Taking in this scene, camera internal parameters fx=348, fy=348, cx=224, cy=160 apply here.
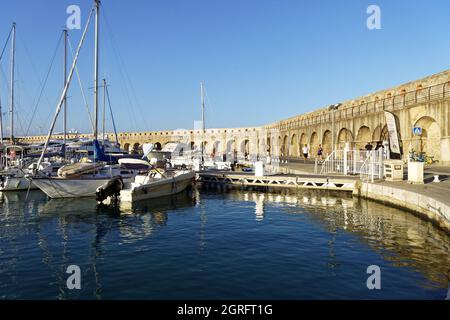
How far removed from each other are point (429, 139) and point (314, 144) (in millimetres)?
24208

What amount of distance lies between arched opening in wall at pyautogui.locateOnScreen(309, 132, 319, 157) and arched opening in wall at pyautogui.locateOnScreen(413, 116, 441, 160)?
22161 millimetres

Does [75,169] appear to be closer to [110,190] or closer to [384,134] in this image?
[110,190]

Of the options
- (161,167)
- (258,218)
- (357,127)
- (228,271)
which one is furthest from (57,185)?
(357,127)

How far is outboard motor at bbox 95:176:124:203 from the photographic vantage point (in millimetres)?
20438

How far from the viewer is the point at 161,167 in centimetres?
2805

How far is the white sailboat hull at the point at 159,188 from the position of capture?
21542 mm

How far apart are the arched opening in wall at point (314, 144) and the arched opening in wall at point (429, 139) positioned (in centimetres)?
2216

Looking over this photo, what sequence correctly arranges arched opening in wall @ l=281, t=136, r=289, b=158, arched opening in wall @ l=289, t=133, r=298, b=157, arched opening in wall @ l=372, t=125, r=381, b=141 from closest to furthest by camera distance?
arched opening in wall @ l=372, t=125, r=381, b=141
arched opening in wall @ l=289, t=133, r=298, b=157
arched opening in wall @ l=281, t=136, r=289, b=158

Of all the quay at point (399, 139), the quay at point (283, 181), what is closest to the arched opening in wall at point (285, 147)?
the quay at point (399, 139)

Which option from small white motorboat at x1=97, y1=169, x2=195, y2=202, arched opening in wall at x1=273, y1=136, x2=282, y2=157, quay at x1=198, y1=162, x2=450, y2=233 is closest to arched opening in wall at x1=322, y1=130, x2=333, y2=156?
quay at x1=198, y1=162, x2=450, y2=233

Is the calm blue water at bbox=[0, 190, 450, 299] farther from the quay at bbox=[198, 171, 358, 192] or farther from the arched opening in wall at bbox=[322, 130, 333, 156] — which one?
the arched opening in wall at bbox=[322, 130, 333, 156]
